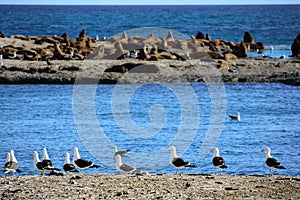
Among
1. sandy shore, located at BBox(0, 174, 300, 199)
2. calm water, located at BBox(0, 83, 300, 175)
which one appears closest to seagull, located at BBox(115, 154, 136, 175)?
sandy shore, located at BBox(0, 174, 300, 199)

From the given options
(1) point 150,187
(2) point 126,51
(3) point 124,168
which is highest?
(1) point 150,187

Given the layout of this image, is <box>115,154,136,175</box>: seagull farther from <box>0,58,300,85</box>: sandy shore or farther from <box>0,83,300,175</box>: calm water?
<box>0,58,300,85</box>: sandy shore

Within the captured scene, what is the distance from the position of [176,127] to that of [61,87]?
11.5 metres

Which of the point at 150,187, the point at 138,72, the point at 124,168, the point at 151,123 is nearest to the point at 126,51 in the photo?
the point at 138,72

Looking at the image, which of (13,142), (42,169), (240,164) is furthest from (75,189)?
(13,142)

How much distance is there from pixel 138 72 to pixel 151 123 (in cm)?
1091

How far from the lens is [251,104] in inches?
1282

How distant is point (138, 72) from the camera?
1512 inches

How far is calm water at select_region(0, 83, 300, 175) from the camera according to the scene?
69.9ft

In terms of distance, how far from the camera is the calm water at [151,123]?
21312 millimetres

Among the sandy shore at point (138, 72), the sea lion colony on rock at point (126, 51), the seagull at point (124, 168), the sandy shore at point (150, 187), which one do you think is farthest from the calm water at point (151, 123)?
the sea lion colony on rock at point (126, 51)

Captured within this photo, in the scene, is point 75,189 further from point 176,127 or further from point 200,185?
point 176,127

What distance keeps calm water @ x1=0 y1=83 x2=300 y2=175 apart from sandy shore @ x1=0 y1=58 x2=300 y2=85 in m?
0.75

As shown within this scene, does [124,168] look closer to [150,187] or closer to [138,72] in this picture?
[150,187]
